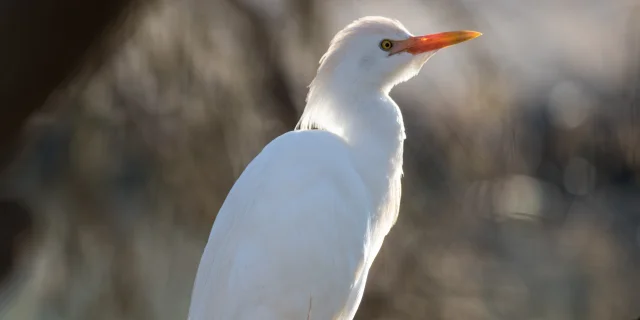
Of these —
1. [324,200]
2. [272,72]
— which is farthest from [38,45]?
[272,72]

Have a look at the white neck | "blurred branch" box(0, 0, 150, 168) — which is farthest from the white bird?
"blurred branch" box(0, 0, 150, 168)

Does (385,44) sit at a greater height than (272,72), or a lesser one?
greater

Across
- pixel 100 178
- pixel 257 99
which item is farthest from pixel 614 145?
pixel 100 178

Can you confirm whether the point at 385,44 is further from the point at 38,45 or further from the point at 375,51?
the point at 38,45

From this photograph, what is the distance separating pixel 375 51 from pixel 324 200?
1.23ft

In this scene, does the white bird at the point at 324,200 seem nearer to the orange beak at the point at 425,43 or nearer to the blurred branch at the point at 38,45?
the orange beak at the point at 425,43

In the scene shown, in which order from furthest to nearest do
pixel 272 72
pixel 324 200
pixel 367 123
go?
pixel 272 72
pixel 367 123
pixel 324 200

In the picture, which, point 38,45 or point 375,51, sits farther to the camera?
point 375,51

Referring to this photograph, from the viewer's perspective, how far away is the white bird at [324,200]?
1.54 metres

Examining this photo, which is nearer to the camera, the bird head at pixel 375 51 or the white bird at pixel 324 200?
the white bird at pixel 324 200

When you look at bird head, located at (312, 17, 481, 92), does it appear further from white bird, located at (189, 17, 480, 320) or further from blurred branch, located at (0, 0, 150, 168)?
blurred branch, located at (0, 0, 150, 168)

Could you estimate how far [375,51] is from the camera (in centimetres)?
179

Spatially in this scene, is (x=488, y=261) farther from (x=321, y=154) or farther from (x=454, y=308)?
(x=321, y=154)

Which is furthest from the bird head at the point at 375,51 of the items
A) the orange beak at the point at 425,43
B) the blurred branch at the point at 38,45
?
the blurred branch at the point at 38,45
